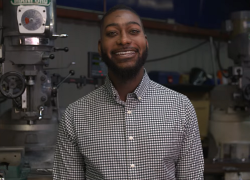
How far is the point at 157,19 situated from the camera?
4.31 m

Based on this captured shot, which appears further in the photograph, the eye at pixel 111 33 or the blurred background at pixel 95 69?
the blurred background at pixel 95 69

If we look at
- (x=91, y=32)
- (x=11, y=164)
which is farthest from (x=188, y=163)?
(x=91, y=32)

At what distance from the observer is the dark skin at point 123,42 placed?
1.30 metres

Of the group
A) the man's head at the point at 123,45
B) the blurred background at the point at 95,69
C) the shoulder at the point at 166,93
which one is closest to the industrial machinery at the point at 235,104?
the blurred background at the point at 95,69

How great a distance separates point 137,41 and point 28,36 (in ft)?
3.57

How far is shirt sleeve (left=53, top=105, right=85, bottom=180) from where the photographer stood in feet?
4.27

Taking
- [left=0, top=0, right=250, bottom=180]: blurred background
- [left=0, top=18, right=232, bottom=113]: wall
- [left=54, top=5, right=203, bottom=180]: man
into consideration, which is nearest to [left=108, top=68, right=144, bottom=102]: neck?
[left=54, top=5, right=203, bottom=180]: man

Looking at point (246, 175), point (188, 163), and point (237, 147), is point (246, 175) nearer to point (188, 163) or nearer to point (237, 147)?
point (237, 147)

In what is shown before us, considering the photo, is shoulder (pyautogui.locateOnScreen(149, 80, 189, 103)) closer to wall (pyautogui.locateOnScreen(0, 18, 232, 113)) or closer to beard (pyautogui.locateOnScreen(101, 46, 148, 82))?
beard (pyautogui.locateOnScreen(101, 46, 148, 82))

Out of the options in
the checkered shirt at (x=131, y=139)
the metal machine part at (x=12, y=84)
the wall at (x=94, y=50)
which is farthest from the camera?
the wall at (x=94, y=50)

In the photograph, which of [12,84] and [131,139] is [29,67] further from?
[131,139]

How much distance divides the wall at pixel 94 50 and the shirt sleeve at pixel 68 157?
209cm

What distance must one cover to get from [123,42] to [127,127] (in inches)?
11.0

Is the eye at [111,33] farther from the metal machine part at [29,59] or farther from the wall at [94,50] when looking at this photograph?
the wall at [94,50]
